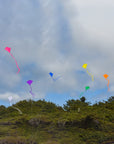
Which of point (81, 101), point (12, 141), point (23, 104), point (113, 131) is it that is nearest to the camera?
point (12, 141)

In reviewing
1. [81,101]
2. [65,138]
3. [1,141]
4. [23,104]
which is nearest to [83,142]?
[65,138]

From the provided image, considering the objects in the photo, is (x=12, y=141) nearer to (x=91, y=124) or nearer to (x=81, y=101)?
(x=91, y=124)

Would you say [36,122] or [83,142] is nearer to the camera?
[83,142]

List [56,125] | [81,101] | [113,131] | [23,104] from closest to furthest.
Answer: [113,131] → [56,125] → [23,104] → [81,101]

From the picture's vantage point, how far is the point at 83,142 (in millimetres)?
9875

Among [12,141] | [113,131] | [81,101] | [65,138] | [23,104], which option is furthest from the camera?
[81,101]

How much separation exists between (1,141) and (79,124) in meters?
5.63

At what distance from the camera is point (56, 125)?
12328mm

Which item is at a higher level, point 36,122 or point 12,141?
point 36,122

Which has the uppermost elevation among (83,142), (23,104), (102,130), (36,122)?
(23,104)

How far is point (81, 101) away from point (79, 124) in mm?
12694

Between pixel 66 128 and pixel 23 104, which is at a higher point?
pixel 23 104

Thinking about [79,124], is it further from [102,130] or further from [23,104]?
[23,104]

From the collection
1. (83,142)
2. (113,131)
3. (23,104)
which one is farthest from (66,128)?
(23,104)
